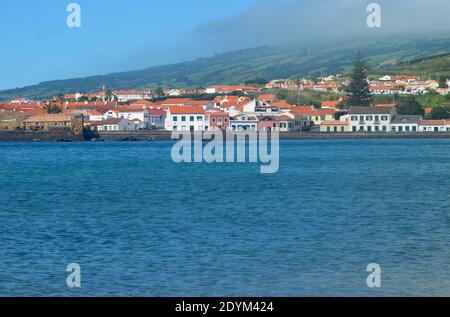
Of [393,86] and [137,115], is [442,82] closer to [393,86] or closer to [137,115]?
[393,86]

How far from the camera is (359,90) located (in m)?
93.7

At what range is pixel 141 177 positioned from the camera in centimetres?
3294

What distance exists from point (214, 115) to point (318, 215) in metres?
64.9

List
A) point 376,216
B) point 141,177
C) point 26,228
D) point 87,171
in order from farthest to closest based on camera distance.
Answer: point 87,171
point 141,177
point 376,216
point 26,228

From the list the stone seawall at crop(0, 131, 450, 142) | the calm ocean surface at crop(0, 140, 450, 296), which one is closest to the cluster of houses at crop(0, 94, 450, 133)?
the stone seawall at crop(0, 131, 450, 142)

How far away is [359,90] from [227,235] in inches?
3095

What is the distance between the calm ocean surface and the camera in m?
12.1

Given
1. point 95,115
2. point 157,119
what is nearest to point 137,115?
point 157,119

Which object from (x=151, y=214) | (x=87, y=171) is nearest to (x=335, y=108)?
(x=87, y=171)

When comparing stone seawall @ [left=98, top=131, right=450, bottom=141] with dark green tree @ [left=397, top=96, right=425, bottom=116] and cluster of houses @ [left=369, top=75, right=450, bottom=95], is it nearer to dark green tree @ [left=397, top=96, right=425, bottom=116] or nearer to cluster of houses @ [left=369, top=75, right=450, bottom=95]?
dark green tree @ [left=397, top=96, right=425, bottom=116]

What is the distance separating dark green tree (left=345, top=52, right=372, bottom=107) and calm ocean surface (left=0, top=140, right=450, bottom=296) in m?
61.3

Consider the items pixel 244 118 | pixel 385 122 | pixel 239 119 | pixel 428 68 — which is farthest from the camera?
pixel 428 68

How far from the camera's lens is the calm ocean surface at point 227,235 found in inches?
477

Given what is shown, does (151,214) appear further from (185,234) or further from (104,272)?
(104,272)
